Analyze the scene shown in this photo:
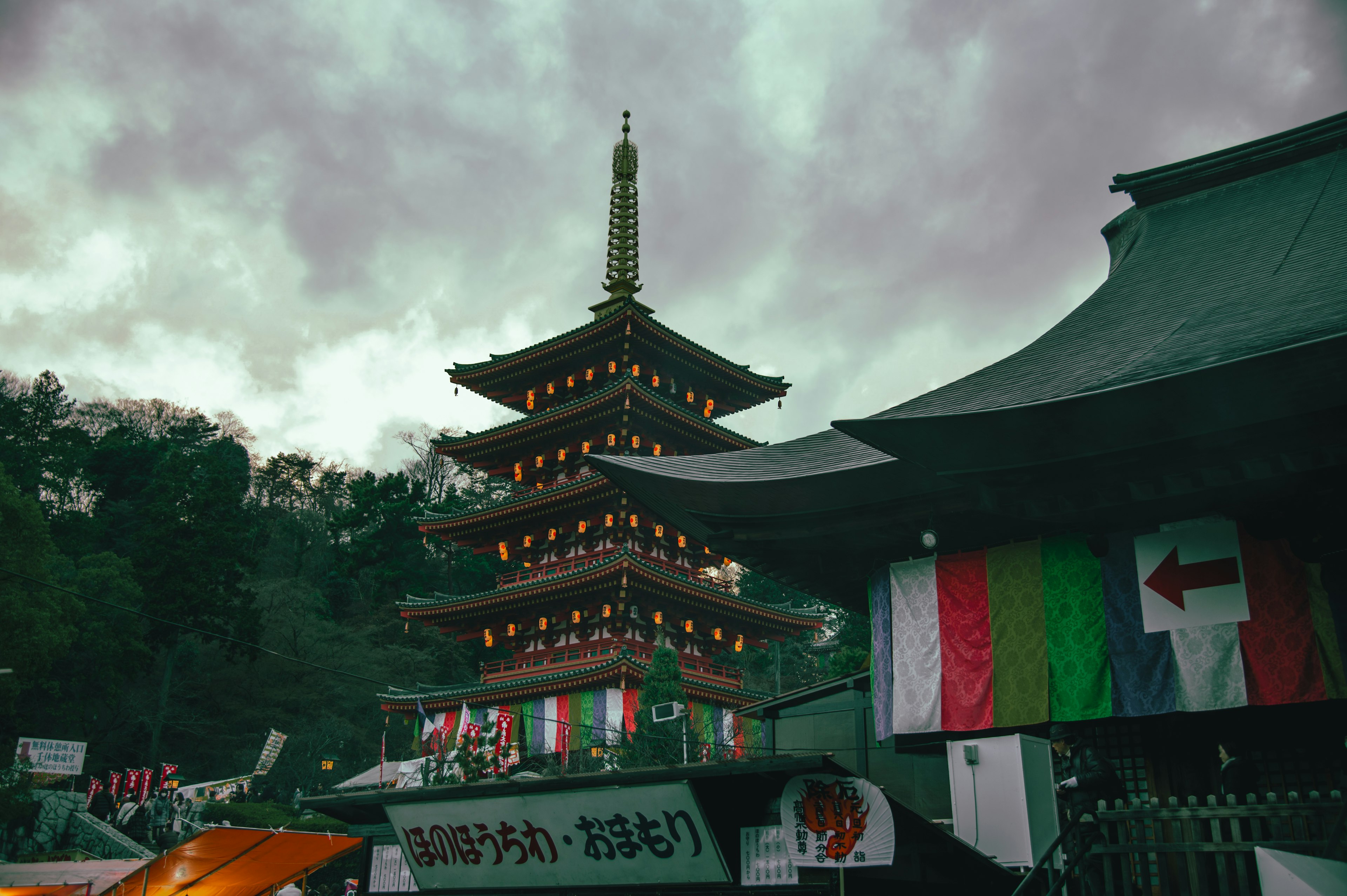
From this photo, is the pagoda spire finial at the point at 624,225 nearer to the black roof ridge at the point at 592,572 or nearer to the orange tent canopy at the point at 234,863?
the black roof ridge at the point at 592,572

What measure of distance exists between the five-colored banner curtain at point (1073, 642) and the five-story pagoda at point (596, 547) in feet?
47.4

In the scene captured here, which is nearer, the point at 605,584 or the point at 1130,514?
the point at 1130,514

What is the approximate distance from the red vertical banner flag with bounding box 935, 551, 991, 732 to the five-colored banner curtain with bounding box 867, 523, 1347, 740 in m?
0.01

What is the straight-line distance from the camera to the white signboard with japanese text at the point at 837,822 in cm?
780

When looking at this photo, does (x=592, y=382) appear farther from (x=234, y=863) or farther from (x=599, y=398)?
(x=234, y=863)

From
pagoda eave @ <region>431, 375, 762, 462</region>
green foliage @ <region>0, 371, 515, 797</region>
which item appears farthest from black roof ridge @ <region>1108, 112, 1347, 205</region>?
green foliage @ <region>0, 371, 515, 797</region>

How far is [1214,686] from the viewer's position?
7.77 m

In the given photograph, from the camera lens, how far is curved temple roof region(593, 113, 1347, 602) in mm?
6980

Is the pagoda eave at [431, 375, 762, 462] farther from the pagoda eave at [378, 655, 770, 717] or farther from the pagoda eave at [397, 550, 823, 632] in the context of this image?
the pagoda eave at [378, 655, 770, 717]

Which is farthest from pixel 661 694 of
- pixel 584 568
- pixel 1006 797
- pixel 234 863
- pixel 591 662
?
pixel 1006 797

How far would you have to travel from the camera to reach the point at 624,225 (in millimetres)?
30016

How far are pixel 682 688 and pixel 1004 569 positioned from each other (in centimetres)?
1556

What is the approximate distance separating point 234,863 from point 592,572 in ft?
43.7

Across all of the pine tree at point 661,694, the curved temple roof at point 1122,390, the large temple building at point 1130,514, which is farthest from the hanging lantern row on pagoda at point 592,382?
the large temple building at point 1130,514
